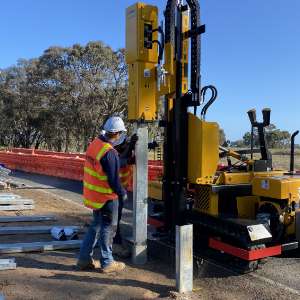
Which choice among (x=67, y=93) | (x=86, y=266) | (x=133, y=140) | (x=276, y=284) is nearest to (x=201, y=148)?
(x=133, y=140)

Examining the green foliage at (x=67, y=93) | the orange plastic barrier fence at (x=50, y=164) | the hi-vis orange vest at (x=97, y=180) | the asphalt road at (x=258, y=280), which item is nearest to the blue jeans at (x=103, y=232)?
the hi-vis orange vest at (x=97, y=180)

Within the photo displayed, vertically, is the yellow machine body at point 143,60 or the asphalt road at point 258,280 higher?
the yellow machine body at point 143,60

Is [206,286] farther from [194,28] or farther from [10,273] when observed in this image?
[194,28]

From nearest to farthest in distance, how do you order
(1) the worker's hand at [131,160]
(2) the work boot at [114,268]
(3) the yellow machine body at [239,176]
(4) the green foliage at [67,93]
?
(2) the work boot at [114,268] < (1) the worker's hand at [131,160] < (3) the yellow machine body at [239,176] < (4) the green foliage at [67,93]

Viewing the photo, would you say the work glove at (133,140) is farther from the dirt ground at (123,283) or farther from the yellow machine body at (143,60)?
the dirt ground at (123,283)

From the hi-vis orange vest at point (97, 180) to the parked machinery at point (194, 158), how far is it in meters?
0.79

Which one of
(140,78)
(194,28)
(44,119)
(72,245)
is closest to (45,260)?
(72,245)

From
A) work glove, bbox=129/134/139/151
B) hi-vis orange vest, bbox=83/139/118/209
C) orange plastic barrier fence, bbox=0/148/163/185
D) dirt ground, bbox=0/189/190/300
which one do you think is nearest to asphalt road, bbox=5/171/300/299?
dirt ground, bbox=0/189/190/300

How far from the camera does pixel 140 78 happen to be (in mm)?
6500

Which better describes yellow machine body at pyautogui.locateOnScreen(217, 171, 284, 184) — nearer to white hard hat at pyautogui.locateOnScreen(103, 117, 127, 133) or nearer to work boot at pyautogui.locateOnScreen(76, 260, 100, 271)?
white hard hat at pyautogui.locateOnScreen(103, 117, 127, 133)

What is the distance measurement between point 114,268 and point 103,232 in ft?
1.62

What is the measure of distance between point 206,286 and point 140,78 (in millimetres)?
2885

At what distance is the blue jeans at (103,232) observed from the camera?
617 cm

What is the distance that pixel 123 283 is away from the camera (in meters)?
5.77
